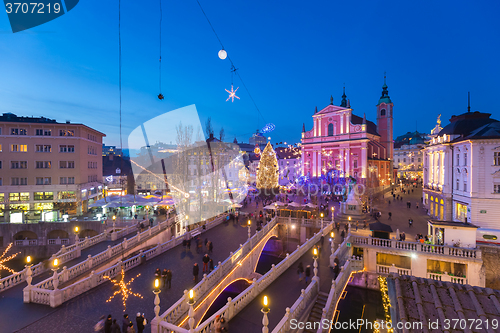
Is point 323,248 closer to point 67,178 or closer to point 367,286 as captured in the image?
point 367,286

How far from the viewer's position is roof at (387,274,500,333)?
15.4 ft

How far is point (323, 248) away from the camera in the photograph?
1900cm

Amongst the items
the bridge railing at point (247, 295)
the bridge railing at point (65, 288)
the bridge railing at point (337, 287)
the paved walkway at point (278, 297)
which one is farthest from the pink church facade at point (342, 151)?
the bridge railing at point (65, 288)

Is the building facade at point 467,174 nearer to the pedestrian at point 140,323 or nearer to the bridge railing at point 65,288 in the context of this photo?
the pedestrian at point 140,323

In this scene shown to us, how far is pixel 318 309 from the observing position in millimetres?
11680

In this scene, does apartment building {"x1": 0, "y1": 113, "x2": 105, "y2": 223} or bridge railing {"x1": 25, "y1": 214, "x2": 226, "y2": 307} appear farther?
apartment building {"x1": 0, "y1": 113, "x2": 105, "y2": 223}

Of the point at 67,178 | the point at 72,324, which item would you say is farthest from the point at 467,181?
the point at 67,178

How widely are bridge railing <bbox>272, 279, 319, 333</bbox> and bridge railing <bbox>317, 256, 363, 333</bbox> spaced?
0.95m

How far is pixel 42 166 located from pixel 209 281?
35.3m

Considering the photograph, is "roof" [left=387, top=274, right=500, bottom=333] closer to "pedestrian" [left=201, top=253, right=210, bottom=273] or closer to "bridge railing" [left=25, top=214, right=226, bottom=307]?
"pedestrian" [left=201, top=253, right=210, bottom=273]

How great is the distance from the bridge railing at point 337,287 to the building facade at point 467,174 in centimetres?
1556

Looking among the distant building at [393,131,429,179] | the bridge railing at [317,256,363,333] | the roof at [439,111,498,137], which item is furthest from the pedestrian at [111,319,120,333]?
the distant building at [393,131,429,179]

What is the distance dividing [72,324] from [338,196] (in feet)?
122

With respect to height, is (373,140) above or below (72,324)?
above
